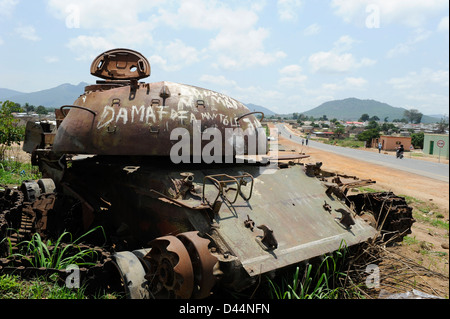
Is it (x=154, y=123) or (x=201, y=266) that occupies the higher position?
(x=154, y=123)

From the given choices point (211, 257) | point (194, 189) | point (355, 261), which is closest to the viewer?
point (211, 257)

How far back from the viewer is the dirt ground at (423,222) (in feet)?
18.7

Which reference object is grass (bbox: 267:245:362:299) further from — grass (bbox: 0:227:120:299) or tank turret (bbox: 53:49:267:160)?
tank turret (bbox: 53:49:267:160)

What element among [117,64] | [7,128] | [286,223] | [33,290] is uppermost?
[117,64]

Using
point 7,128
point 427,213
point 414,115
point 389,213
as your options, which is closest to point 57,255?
point 389,213

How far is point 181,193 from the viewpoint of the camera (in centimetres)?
445

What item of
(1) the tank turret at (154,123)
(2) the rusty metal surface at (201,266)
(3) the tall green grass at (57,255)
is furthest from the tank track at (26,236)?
(2) the rusty metal surface at (201,266)

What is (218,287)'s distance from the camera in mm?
3996

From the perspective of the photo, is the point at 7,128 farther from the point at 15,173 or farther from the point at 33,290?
the point at 33,290

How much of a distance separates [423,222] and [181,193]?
836 centimetres

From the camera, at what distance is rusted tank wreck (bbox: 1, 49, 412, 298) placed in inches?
147
